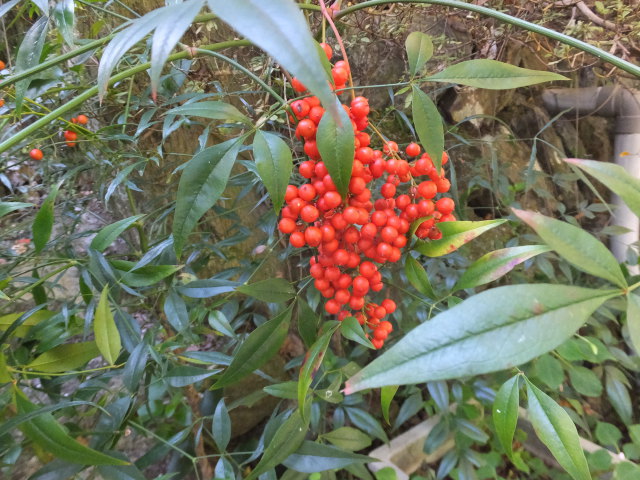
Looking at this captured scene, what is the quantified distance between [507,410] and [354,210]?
24 cm

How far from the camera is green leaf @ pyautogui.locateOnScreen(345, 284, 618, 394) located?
0.64 feet

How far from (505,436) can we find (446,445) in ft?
3.00

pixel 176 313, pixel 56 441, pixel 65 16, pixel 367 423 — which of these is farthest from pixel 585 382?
pixel 65 16

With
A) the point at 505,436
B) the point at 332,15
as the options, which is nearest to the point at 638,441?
the point at 505,436

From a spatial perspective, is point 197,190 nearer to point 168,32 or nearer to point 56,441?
point 168,32

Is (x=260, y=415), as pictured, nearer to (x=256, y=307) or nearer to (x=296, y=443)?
(x=256, y=307)

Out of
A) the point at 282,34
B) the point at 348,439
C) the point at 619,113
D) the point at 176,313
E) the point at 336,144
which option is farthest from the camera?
the point at 619,113

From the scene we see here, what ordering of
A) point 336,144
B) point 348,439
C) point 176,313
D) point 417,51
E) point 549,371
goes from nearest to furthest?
point 336,144, point 417,51, point 176,313, point 348,439, point 549,371

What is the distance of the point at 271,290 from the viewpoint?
474 millimetres

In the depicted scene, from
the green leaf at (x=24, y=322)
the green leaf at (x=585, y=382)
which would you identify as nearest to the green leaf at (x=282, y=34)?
the green leaf at (x=24, y=322)

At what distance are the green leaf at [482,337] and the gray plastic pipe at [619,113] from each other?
1.30 m

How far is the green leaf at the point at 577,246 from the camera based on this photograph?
0.24m

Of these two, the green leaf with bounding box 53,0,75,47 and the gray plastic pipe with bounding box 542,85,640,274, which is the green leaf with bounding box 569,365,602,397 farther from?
the green leaf with bounding box 53,0,75,47

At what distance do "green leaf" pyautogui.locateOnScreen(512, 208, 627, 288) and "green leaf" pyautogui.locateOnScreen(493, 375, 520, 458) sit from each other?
0.18 meters
